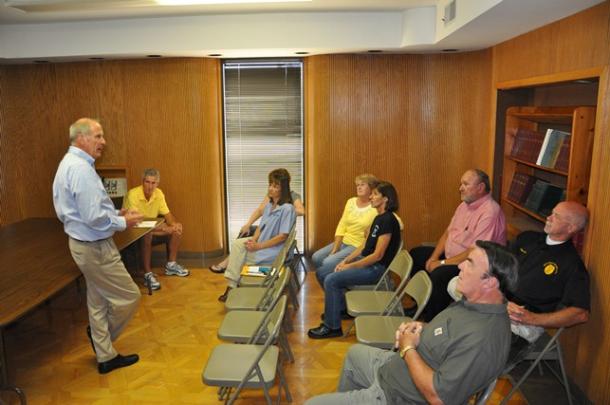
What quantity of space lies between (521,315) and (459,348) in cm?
109

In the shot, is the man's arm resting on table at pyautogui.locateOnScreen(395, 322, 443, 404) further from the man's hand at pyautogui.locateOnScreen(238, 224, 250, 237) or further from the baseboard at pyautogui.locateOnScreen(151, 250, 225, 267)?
the baseboard at pyautogui.locateOnScreen(151, 250, 225, 267)

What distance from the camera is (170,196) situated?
6328mm

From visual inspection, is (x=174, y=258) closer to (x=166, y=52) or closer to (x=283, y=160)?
(x=283, y=160)

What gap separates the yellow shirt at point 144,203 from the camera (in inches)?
227

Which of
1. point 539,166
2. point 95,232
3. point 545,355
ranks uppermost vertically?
point 539,166

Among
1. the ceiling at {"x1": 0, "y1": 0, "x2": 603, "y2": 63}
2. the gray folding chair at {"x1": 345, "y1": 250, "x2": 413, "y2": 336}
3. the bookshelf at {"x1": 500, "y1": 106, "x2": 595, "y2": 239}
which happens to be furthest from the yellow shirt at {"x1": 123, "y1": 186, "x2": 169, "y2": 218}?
the bookshelf at {"x1": 500, "y1": 106, "x2": 595, "y2": 239}

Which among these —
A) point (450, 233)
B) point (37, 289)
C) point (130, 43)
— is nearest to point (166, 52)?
point (130, 43)

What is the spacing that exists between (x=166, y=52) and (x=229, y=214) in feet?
7.21

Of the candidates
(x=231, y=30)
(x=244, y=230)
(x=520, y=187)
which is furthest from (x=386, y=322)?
(x=231, y=30)

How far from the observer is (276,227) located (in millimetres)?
4816

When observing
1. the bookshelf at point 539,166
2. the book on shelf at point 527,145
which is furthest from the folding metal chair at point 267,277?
the book on shelf at point 527,145

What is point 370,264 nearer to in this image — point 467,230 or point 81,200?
point 467,230

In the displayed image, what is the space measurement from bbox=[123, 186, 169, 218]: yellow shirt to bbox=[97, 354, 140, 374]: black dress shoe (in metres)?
2.11

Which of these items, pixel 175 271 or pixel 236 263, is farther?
pixel 175 271
